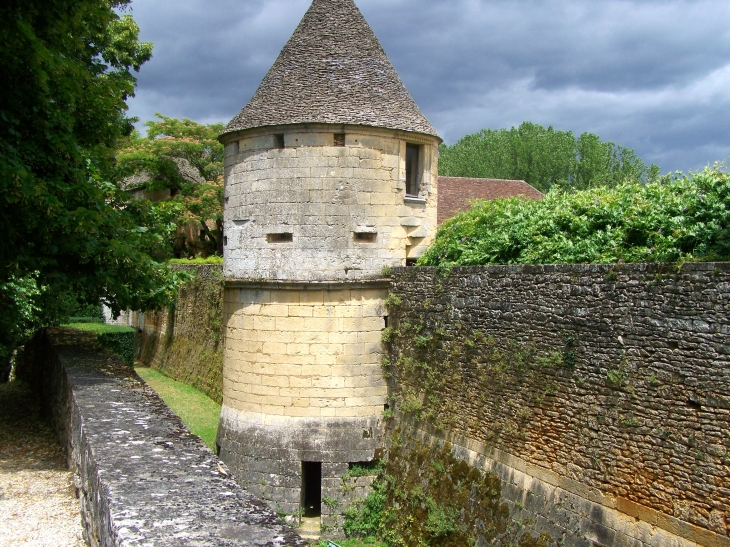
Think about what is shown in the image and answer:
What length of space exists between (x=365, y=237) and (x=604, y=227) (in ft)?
14.0

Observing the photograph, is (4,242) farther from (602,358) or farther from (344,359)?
(602,358)

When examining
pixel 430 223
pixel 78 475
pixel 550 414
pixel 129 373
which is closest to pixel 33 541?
pixel 78 475

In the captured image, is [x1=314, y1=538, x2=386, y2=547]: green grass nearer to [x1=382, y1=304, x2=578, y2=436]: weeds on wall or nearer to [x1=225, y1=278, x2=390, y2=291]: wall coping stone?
[x1=382, y1=304, x2=578, y2=436]: weeds on wall

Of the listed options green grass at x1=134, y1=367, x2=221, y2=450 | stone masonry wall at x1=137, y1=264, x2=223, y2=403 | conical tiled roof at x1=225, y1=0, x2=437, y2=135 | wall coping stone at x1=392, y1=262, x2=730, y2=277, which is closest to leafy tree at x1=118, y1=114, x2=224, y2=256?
stone masonry wall at x1=137, y1=264, x2=223, y2=403

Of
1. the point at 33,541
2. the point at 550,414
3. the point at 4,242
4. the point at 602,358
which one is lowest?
the point at 33,541

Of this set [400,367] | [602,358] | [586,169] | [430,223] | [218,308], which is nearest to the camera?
[602,358]

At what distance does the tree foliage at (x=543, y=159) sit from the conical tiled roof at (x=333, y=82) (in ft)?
85.0

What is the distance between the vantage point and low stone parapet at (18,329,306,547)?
3.44m

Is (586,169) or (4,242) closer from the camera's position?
(4,242)

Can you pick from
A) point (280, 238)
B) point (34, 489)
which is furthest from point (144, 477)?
point (280, 238)

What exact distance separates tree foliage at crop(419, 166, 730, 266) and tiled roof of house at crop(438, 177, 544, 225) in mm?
8586

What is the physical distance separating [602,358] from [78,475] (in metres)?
5.53

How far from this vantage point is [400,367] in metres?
11.8

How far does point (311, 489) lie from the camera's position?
13234 millimetres
